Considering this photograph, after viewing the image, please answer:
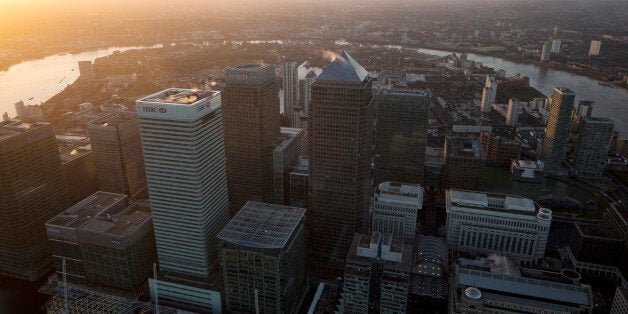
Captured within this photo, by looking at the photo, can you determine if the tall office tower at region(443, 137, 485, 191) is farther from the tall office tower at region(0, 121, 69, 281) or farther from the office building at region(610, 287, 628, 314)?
the tall office tower at region(0, 121, 69, 281)

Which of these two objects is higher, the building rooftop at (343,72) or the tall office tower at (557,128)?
the building rooftop at (343,72)

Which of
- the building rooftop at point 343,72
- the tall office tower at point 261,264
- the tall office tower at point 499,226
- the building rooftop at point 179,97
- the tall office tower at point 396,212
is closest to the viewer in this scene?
the building rooftop at point 179,97

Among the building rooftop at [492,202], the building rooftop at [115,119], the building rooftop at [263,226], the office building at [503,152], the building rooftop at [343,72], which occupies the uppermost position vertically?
the building rooftop at [343,72]

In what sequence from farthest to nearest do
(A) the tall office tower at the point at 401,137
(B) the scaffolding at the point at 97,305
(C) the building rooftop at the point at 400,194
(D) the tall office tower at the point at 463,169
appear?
(D) the tall office tower at the point at 463,169, (A) the tall office tower at the point at 401,137, (C) the building rooftop at the point at 400,194, (B) the scaffolding at the point at 97,305

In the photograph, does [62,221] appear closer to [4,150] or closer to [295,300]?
[4,150]

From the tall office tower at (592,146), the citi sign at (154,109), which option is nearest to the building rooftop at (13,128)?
the citi sign at (154,109)

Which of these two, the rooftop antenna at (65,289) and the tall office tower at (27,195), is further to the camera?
the tall office tower at (27,195)

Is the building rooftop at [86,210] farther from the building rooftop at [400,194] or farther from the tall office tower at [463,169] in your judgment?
the tall office tower at [463,169]
